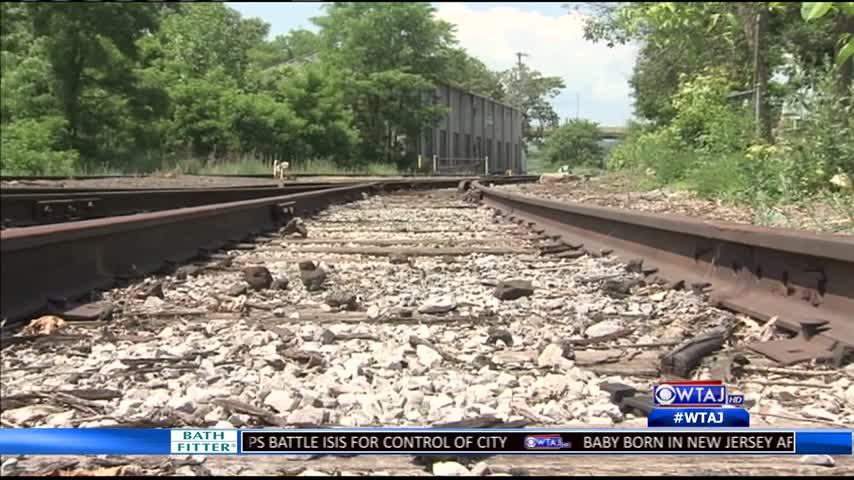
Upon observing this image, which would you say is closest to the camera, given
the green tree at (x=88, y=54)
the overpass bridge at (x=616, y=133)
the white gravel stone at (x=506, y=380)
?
the white gravel stone at (x=506, y=380)

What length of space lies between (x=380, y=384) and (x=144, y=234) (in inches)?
124

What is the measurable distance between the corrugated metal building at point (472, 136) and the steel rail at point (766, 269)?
47.5 metres

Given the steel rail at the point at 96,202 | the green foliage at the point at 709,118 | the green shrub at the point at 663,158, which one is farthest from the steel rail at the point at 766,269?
the green shrub at the point at 663,158

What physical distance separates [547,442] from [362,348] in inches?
55.4

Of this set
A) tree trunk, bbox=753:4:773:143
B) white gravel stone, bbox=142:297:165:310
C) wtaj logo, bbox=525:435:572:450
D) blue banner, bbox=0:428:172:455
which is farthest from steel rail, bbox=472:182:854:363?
tree trunk, bbox=753:4:773:143

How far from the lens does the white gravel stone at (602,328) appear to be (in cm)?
330

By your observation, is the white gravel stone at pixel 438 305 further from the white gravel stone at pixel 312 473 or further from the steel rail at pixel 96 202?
the steel rail at pixel 96 202

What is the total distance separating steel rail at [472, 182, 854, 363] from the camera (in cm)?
294

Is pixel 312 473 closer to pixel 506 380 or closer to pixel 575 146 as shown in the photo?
pixel 506 380

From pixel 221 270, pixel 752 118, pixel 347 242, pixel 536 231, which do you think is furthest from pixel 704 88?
pixel 221 270

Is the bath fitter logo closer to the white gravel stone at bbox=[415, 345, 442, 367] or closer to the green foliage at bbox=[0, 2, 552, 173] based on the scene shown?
the white gravel stone at bbox=[415, 345, 442, 367]

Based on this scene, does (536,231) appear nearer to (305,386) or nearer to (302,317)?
(302,317)

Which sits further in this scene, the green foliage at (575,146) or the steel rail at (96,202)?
the green foliage at (575,146)

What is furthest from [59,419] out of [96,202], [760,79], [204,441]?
[760,79]
